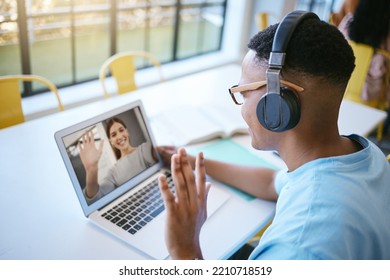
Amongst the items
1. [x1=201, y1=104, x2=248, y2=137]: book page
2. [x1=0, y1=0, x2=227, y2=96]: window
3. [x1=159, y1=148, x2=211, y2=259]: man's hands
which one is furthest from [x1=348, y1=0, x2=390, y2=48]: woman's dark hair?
[x1=159, y1=148, x2=211, y2=259]: man's hands

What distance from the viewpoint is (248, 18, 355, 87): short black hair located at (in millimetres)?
772

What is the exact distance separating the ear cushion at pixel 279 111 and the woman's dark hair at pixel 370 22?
214 cm

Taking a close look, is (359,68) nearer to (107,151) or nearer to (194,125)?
(194,125)

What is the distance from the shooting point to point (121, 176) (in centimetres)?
117

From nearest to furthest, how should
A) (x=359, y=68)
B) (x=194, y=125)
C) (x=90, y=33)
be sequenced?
(x=194, y=125), (x=359, y=68), (x=90, y=33)

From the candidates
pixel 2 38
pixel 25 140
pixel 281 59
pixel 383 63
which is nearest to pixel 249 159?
pixel 281 59

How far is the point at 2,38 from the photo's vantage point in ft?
8.24

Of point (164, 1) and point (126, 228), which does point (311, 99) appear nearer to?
point (126, 228)

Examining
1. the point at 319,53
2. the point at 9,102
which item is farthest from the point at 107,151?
the point at 9,102

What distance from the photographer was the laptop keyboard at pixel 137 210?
1.05 m

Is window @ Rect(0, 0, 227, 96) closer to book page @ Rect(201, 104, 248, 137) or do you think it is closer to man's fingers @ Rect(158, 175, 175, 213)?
book page @ Rect(201, 104, 248, 137)

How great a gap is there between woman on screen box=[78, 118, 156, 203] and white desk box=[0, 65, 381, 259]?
0.10 meters

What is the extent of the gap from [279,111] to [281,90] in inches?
1.8
